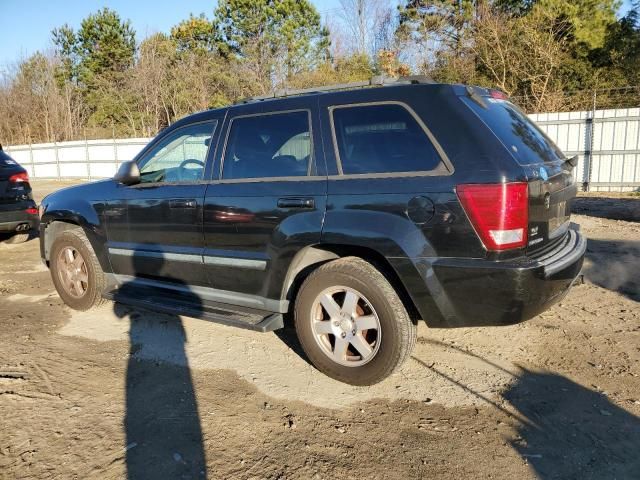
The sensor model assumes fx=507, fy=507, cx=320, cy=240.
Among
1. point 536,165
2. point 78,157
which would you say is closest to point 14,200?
point 536,165

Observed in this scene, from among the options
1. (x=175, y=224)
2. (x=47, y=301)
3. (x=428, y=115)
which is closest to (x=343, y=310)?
(x=428, y=115)

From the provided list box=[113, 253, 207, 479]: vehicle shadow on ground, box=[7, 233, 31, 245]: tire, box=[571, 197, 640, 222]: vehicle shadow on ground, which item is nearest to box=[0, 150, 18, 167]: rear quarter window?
box=[7, 233, 31, 245]: tire

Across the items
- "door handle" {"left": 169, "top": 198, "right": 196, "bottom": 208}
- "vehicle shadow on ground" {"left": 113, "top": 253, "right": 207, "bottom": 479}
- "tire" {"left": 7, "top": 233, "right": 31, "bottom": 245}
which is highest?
"door handle" {"left": 169, "top": 198, "right": 196, "bottom": 208}

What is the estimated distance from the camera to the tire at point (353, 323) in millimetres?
3162

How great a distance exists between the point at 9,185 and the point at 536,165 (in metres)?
7.33

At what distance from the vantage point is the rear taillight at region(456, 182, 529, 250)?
9.18 ft

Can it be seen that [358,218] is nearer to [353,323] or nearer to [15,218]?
[353,323]

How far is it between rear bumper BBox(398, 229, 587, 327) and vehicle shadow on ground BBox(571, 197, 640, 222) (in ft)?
23.8

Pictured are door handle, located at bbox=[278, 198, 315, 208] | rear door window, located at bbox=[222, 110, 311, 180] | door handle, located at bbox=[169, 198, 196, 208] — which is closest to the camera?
door handle, located at bbox=[278, 198, 315, 208]

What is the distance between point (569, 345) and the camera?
3.86m

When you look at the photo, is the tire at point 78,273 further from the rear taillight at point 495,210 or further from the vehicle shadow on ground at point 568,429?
the rear taillight at point 495,210

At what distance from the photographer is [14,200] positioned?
750 cm

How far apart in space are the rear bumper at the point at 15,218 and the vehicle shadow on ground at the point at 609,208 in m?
9.24

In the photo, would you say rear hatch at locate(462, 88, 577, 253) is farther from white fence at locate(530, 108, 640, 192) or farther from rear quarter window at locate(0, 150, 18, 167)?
white fence at locate(530, 108, 640, 192)
